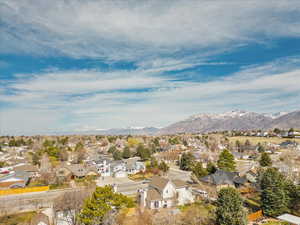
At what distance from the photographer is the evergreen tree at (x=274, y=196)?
2514cm

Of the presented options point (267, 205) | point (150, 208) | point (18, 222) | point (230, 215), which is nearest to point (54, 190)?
point (18, 222)

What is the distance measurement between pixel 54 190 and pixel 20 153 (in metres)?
51.0

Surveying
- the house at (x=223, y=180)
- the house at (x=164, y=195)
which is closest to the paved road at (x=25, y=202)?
the house at (x=164, y=195)

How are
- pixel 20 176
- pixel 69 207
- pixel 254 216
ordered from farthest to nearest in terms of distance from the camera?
pixel 20 176, pixel 254 216, pixel 69 207

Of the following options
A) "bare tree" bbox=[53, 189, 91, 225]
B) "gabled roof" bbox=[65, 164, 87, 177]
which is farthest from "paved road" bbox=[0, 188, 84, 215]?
"gabled roof" bbox=[65, 164, 87, 177]

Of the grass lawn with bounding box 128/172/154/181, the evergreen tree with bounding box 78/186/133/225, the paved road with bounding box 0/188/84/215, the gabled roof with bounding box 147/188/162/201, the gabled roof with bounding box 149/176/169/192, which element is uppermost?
the evergreen tree with bounding box 78/186/133/225

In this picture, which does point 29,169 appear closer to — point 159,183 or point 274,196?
point 159,183

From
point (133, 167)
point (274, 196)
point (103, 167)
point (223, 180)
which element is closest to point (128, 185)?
point (133, 167)

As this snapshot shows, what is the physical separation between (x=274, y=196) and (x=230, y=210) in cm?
816

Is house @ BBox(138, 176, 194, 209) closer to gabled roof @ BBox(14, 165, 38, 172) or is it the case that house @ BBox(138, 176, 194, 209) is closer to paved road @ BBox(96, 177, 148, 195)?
paved road @ BBox(96, 177, 148, 195)

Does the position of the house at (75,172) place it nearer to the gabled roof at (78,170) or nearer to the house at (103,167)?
the gabled roof at (78,170)

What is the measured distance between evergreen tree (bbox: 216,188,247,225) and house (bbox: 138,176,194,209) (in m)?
10.1

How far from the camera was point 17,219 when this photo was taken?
2644cm

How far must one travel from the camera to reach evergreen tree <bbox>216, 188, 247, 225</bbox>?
816 inches
